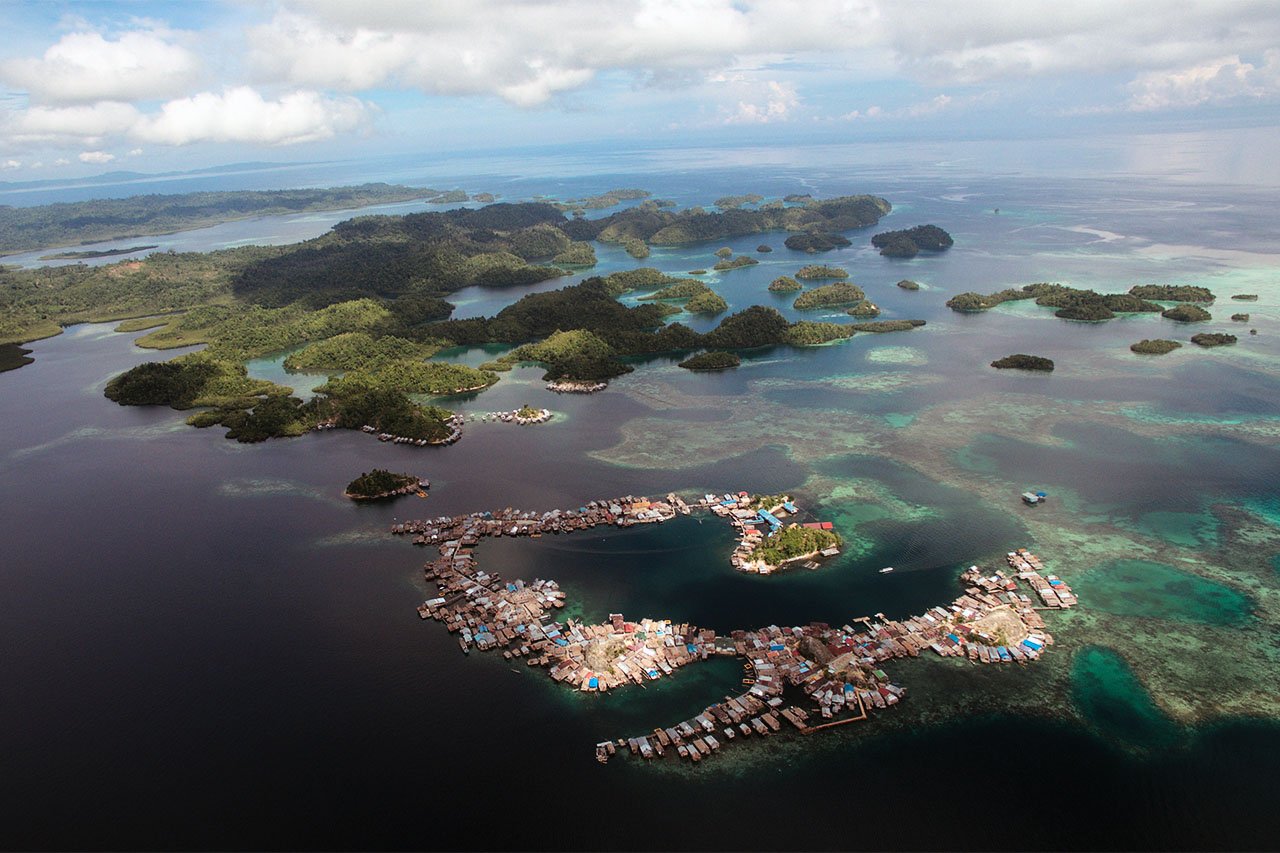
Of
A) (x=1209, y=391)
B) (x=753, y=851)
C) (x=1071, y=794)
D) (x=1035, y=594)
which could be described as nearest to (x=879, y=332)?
(x=1209, y=391)

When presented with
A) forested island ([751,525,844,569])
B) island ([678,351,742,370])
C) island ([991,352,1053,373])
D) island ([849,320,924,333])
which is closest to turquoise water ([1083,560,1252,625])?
forested island ([751,525,844,569])

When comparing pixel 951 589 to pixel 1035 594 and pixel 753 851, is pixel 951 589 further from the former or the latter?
pixel 753 851

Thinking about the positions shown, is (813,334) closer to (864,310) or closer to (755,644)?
(864,310)

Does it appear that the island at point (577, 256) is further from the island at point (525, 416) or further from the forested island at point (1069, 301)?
the island at point (525, 416)

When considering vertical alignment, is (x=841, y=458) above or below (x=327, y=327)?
below

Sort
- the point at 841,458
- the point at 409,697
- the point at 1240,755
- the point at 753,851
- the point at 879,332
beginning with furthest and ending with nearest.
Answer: the point at 879,332 → the point at 841,458 → the point at 409,697 → the point at 1240,755 → the point at 753,851

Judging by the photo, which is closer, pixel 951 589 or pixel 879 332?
pixel 951 589

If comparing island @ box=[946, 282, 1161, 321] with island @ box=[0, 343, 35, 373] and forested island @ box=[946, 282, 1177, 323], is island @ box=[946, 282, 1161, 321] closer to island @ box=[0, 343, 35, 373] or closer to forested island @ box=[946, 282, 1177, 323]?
forested island @ box=[946, 282, 1177, 323]
